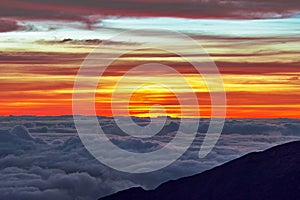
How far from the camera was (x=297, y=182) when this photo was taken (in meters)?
200

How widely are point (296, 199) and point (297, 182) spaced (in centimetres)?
718

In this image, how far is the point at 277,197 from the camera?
19788 cm

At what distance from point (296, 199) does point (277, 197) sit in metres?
6.30

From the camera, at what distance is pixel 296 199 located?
19412cm

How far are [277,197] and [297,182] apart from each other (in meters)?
8.14
